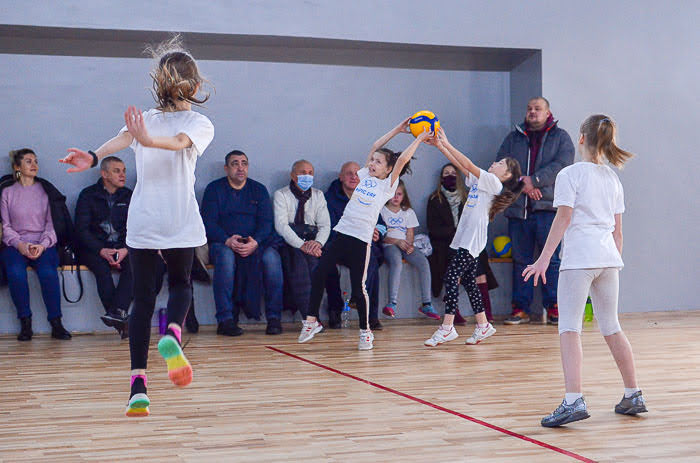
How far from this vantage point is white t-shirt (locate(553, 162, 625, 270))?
3191 millimetres

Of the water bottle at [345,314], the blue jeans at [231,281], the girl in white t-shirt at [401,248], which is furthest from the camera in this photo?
the girl in white t-shirt at [401,248]

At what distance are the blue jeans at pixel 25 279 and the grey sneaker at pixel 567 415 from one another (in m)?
4.28

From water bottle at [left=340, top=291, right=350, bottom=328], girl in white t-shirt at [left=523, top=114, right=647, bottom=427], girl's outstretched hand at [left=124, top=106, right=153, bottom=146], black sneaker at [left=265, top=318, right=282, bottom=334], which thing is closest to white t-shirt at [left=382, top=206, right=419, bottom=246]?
water bottle at [left=340, top=291, right=350, bottom=328]

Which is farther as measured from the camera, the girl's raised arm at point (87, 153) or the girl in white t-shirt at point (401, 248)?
the girl in white t-shirt at point (401, 248)

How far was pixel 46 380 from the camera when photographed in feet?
13.9

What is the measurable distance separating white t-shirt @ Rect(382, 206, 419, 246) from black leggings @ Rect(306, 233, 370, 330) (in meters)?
1.62

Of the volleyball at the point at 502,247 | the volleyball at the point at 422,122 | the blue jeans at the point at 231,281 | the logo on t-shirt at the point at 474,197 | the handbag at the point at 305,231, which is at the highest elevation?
the volleyball at the point at 422,122

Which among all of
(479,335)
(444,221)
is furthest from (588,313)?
(479,335)

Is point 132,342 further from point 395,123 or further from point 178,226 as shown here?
point 395,123

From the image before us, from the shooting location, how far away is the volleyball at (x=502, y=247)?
24.5 ft

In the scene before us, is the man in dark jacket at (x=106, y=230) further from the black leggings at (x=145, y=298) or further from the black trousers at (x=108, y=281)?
the black leggings at (x=145, y=298)

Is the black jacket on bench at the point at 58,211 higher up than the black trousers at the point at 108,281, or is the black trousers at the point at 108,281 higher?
the black jacket on bench at the point at 58,211

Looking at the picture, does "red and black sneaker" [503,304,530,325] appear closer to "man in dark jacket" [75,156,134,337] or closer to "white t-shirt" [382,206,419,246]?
"white t-shirt" [382,206,419,246]

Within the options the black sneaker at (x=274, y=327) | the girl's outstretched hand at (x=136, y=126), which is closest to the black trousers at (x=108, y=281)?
the black sneaker at (x=274, y=327)
